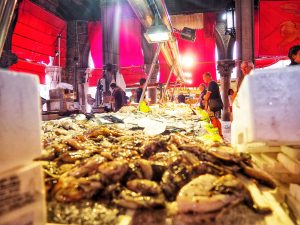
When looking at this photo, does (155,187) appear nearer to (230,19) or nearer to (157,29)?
(157,29)

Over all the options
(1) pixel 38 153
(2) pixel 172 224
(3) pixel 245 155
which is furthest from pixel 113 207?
(3) pixel 245 155

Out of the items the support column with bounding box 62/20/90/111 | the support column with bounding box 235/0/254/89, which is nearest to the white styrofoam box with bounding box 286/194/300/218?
the support column with bounding box 235/0/254/89

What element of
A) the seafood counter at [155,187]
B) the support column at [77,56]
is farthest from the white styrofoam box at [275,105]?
the support column at [77,56]

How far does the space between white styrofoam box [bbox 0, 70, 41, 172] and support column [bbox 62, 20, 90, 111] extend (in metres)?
18.0

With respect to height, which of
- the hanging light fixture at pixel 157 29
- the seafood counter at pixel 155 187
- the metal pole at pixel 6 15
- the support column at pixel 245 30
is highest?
the support column at pixel 245 30

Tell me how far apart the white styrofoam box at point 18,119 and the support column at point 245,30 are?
10729 mm

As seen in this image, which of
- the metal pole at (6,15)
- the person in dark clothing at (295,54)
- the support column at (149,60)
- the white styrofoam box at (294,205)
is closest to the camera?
the metal pole at (6,15)

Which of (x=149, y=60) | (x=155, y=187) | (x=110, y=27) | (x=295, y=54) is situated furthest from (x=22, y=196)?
(x=149, y=60)

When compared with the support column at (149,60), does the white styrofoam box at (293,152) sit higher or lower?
lower

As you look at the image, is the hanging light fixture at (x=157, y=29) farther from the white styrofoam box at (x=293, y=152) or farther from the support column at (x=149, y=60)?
the support column at (x=149, y=60)

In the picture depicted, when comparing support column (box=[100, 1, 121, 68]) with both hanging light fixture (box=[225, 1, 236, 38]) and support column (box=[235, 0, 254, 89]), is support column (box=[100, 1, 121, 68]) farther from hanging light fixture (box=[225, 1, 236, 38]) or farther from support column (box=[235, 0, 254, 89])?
support column (box=[235, 0, 254, 89])

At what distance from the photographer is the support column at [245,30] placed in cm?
1103

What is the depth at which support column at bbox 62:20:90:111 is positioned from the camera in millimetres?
19109

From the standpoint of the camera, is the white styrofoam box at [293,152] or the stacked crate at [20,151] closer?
the stacked crate at [20,151]
